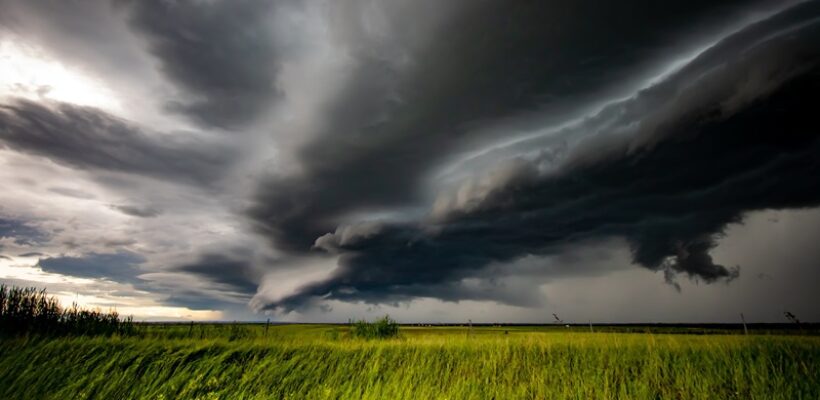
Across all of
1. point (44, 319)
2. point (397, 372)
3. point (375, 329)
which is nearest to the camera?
point (397, 372)

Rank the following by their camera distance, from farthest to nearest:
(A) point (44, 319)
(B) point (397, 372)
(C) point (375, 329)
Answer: (C) point (375, 329)
(A) point (44, 319)
(B) point (397, 372)

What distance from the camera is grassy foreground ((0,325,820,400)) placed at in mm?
7336

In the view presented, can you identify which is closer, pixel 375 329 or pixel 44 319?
pixel 44 319

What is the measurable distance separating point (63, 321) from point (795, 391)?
26.9m

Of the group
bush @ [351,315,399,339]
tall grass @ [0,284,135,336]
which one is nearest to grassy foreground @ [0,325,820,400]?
tall grass @ [0,284,135,336]

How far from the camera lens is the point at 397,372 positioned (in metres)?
8.83

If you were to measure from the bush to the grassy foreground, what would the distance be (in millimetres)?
20613

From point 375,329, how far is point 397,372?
26.3m

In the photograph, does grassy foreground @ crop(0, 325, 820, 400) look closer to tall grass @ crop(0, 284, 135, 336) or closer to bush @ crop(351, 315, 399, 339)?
tall grass @ crop(0, 284, 135, 336)

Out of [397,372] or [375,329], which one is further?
[375,329]

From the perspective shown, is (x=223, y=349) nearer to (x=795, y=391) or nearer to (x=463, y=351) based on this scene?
(x=463, y=351)

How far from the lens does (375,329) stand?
112ft

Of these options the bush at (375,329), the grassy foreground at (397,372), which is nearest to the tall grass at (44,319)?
the grassy foreground at (397,372)

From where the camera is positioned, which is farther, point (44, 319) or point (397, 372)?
point (44, 319)
